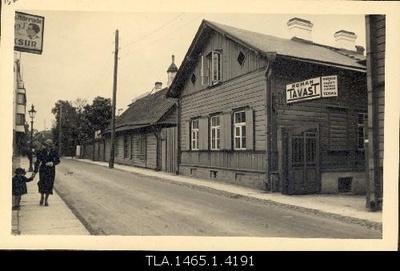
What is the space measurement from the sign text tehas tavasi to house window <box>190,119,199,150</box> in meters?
6.07

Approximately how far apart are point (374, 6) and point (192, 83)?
32.0ft

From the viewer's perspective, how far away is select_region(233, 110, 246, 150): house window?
39.2 feet

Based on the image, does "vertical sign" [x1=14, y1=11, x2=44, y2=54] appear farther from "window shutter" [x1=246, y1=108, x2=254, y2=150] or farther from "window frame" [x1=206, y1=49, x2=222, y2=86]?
"window frame" [x1=206, y1=49, x2=222, y2=86]

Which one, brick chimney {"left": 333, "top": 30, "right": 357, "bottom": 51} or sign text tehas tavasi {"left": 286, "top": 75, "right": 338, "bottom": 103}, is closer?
brick chimney {"left": 333, "top": 30, "right": 357, "bottom": 51}

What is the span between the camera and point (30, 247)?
5324 mm

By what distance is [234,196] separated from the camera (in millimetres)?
9773

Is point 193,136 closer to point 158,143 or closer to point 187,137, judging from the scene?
point 187,137

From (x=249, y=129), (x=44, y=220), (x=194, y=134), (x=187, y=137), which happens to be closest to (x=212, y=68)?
(x=194, y=134)

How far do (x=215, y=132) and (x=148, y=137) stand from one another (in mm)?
7466

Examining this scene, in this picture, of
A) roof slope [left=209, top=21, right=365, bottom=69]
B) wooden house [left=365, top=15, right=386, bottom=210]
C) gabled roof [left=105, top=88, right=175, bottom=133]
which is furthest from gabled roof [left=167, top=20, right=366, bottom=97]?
gabled roof [left=105, top=88, right=175, bottom=133]

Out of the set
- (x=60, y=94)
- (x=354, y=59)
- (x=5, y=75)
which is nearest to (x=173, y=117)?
(x=354, y=59)

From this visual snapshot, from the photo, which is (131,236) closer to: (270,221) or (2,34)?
(270,221)
